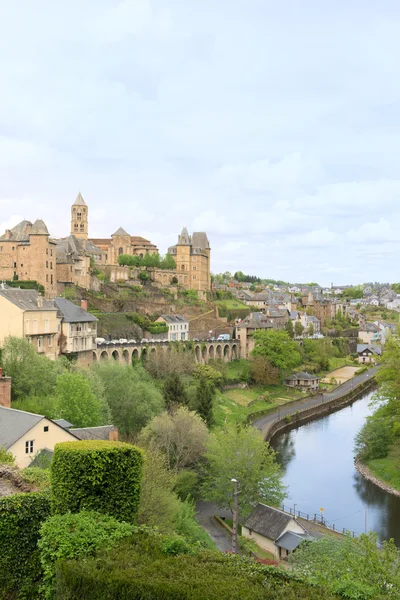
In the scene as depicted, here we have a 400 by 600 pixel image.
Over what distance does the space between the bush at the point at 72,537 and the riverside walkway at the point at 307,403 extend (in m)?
36.8

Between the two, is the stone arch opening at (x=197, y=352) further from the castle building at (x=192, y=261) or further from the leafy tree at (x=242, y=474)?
the leafy tree at (x=242, y=474)

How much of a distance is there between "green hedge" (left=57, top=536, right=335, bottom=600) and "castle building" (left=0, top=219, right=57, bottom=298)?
56853mm

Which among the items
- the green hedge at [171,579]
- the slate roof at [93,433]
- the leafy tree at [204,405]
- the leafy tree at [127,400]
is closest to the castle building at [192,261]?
the leafy tree at [204,405]

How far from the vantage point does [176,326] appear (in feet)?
239

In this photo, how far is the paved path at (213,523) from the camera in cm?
2466

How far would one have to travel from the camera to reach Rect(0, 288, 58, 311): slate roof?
39281 mm

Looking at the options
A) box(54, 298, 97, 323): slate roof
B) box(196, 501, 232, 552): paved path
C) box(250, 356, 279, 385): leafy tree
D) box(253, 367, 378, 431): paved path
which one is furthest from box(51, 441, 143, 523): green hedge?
box(250, 356, 279, 385): leafy tree

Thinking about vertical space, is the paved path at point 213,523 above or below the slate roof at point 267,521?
below

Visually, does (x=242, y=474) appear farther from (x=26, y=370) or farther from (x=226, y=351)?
(x=226, y=351)

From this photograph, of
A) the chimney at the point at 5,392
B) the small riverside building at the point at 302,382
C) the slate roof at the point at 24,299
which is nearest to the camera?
the chimney at the point at 5,392

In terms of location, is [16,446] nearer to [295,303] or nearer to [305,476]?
[305,476]

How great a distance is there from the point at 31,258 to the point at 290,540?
48.3 meters

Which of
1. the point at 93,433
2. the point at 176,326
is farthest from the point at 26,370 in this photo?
the point at 176,326

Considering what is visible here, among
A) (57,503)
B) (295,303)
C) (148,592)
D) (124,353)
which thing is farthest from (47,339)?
(295,303)
